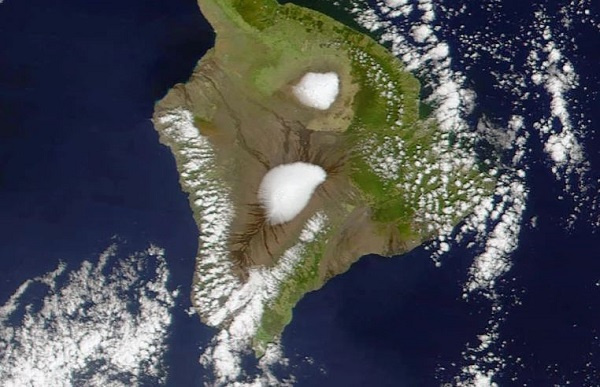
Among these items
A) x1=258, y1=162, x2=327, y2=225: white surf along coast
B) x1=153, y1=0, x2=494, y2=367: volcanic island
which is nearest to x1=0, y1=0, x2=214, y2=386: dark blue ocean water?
x1=153, y1=0, x2=494, y2=367: volcanic island

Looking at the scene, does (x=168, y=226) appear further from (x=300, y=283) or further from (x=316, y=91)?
(x=316, y=91)

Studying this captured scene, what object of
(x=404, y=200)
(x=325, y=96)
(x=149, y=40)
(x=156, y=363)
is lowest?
(x=156, y=363)

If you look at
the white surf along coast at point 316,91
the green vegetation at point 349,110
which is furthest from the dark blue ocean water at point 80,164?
the white surf along coast at point 316,91

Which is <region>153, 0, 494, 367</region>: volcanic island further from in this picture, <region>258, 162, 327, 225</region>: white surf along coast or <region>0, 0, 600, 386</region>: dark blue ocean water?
<region>0, 0, 600, 386</region>: dark blue ocean water

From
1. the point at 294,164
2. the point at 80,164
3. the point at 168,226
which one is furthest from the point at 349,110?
the point at 80,164

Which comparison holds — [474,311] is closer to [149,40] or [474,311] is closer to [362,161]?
[362,161]

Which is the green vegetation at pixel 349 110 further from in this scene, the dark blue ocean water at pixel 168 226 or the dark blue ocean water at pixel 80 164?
the dark blue ocean water at pixel 80 164

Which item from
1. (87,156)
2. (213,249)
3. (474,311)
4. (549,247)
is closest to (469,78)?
(549,247)
